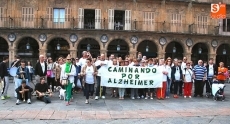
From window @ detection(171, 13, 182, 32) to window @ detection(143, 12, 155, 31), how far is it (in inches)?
88.7

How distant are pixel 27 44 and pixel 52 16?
3.97 metres

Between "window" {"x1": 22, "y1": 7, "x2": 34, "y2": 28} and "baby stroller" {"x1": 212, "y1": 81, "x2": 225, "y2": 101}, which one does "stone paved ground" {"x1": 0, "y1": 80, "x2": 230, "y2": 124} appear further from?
"window" {"x1": 22, "y1": 7, "x2": 34, "y2": 28}

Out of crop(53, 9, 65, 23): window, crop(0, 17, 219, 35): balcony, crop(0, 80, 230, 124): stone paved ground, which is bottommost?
crop(0, 80, 230, 124): stone paved ground

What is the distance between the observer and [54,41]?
1203 inches

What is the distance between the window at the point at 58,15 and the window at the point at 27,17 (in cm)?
228

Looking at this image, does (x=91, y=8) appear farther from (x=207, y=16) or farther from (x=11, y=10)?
(x=207, y=16)

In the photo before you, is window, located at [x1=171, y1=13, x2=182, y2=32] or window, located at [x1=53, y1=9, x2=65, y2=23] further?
window, located at [x1=171, y1=13, x2=182, y2=32]

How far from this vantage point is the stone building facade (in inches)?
1107

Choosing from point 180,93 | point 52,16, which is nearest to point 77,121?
point 180,93

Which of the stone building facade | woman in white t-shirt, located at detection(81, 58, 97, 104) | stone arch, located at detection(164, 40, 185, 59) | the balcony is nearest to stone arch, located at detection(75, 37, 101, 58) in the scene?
the stone building facade

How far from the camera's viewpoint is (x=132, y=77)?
13.0 m

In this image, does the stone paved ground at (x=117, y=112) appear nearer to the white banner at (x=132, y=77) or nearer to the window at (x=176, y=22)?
the white banner at (x=132, y=77)

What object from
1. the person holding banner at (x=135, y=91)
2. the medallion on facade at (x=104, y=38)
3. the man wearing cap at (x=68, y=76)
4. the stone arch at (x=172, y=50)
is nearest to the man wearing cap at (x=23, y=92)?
the man wearing cap at (x=68, y=76)

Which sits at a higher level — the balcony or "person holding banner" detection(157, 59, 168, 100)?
the balcony
